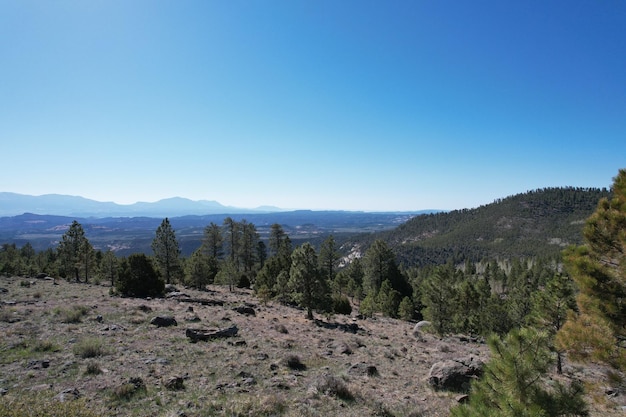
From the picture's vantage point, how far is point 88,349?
14297mm

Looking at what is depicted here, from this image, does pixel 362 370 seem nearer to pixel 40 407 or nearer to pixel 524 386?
pixel 524 386

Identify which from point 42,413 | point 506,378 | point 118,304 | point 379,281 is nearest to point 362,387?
point 506,378

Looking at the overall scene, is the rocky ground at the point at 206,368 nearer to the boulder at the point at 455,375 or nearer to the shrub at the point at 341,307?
the boulder at the point at 455,375

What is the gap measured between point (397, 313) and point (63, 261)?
6139 cm

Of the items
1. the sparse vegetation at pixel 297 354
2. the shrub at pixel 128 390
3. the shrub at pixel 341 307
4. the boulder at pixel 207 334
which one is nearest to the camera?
the sparse vegetation at pixel 297 354

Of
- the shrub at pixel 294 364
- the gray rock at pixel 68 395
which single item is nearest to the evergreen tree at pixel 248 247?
the shrub at pixel 294 364

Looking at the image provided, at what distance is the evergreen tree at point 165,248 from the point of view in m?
48.8

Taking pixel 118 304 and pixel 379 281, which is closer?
pixel 118 304

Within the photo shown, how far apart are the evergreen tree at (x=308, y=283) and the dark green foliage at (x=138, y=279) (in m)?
15.5

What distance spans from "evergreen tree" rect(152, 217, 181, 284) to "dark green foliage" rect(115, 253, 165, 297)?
1371cm

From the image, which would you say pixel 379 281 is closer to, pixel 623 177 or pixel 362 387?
pixel 362 387

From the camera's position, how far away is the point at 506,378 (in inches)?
278

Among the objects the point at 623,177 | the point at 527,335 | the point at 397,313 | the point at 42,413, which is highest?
the point at 623,177

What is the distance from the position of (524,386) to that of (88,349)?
1716 centimetres
